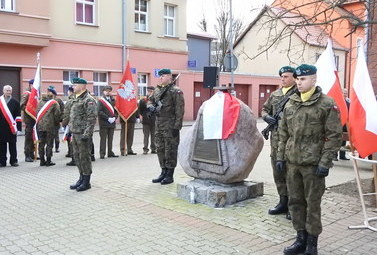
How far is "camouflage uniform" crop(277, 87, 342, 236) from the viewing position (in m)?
4.66

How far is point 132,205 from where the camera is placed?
6871mm

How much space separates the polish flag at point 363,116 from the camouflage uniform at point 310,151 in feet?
4.27

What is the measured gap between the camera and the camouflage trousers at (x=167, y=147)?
823 cm

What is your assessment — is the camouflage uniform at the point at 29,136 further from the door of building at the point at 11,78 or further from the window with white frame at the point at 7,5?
the window with white frame at the point at 7,5

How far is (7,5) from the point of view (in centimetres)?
1905

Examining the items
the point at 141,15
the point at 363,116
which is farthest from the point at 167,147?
the point at 141,15

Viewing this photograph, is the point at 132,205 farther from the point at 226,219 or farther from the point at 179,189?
the point at 226,219

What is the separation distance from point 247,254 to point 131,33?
826 inches

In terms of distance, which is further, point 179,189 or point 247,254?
point 179,189

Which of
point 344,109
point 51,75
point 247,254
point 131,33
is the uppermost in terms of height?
point 131,33

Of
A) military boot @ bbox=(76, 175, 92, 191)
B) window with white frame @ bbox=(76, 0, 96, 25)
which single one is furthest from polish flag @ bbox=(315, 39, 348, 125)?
window with white frame @ bbox=(76, 0, 96, 25)

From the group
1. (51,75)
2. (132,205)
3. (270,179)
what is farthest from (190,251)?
(51,75)

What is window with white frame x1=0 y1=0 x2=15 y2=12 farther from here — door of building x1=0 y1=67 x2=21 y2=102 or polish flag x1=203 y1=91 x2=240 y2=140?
polish flag x1=203 y1=91 x2=240 y2=140

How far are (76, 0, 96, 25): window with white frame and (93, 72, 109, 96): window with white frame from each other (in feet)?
8.80
